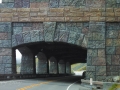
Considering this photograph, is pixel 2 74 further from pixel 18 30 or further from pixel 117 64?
pixel 117 64

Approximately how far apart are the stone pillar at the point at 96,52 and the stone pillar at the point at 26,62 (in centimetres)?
1208

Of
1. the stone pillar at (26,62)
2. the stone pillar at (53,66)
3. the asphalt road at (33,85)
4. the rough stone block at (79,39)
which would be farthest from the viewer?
the stone pillar at (53,66)

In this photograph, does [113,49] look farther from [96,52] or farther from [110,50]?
[96,52]

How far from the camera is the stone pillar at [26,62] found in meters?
33.0

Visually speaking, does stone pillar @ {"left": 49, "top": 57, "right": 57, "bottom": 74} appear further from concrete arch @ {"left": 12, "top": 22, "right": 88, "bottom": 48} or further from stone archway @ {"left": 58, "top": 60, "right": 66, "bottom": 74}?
concrete arch @ {"left": 12, "top": 22, "right": 88, "bottom": 48}

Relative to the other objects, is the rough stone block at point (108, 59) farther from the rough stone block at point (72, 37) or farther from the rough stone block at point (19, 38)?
the rough stone block at point (19, 38)

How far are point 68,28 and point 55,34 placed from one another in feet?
4.58

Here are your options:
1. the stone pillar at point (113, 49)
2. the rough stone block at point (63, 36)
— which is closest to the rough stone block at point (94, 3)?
the stone pillar at point (113, 49)

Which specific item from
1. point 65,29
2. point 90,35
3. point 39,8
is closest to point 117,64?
point 90,35

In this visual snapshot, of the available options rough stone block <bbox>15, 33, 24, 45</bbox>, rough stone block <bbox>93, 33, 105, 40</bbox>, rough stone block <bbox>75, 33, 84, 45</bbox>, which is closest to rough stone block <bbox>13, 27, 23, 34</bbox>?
rough stone block <bbox>15, 33, 24, 45</bbox>

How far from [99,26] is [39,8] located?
615 centimetres

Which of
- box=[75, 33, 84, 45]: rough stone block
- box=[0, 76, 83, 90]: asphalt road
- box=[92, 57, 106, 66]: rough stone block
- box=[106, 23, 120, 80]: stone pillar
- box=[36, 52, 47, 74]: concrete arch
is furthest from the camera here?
box=[36, 52, 47, 74]: concrete arch

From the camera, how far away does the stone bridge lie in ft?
76.1

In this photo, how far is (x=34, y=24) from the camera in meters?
24.5
